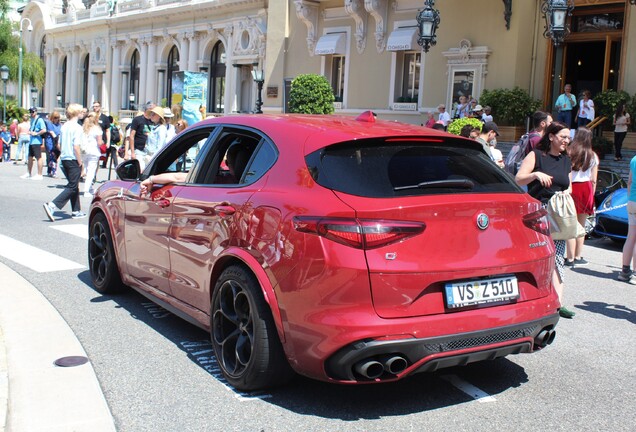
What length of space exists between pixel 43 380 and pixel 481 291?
281 cm

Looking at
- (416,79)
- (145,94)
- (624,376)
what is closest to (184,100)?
(416,79)

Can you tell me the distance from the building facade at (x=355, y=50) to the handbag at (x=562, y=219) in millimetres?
14172

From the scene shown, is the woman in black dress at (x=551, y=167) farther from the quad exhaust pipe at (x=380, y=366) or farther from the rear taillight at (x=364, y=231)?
the quad exhaust pipe at (x=380, y=366)

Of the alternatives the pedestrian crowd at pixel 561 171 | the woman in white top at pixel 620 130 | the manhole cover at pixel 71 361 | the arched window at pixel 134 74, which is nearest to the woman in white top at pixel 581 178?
the pedestrian crowd at pixel 561 171

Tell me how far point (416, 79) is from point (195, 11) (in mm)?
16852

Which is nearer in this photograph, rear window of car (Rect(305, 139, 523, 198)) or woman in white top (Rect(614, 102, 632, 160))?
rear window of car (Rect(305, 139, 523, 198))

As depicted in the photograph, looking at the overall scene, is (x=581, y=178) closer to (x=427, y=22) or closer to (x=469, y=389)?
(x=469, y=389)

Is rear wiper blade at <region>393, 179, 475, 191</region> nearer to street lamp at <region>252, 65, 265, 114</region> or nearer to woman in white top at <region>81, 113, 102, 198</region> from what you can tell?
woman in white top at <region>81, 113, 102, 198</region>

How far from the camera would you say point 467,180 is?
4359 millimetres

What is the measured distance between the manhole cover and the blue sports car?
9.17 meters

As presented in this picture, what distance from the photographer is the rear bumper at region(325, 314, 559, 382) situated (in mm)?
3850

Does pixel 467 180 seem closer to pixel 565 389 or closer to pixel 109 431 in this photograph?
pixel 565 389

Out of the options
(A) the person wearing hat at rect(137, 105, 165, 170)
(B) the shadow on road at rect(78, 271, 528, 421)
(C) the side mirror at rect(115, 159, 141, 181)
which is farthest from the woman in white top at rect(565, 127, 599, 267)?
A: (A) the person wearing hat at rect(137, 105, 165, 170)

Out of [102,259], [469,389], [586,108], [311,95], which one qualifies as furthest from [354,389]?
[311,95]
